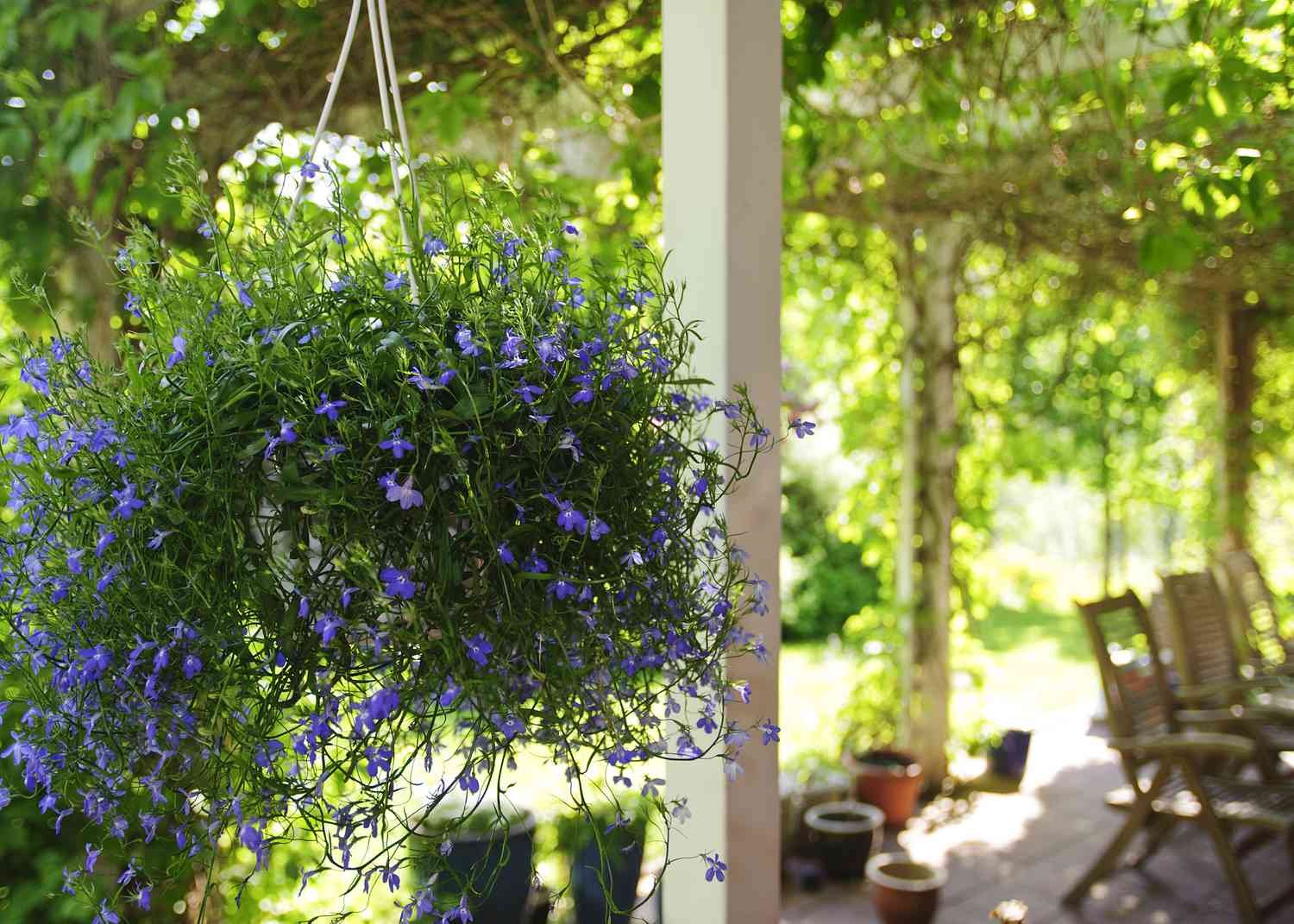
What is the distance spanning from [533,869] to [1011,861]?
10.7 feet

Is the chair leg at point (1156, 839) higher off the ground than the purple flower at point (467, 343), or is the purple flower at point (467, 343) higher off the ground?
the purple flower at point (467, 343)

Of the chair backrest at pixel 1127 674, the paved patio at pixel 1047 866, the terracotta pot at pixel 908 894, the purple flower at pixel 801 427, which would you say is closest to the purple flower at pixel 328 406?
the purple flower at pixel 801 427

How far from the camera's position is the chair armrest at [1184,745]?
2.80 m

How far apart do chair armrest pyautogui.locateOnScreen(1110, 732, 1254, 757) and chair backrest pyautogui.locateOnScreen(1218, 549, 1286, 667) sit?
170 centimetres

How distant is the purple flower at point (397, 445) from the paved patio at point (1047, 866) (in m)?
2.86

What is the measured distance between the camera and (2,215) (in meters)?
2.00

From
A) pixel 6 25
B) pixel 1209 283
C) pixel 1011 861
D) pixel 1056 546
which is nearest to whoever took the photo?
pixel 6 25

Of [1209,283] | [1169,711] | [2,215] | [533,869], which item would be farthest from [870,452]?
[533,869]

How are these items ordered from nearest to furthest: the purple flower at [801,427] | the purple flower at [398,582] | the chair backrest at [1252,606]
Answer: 1. the purple flower at [398,582]
2. the purple flower at [801,427]
3. the chair backrest at [1252,606]

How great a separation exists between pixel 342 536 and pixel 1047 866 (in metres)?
3.47

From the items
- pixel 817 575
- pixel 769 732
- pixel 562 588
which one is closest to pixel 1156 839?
pixel 769 732

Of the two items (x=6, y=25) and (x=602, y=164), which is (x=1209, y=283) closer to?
(x=602, y=164)

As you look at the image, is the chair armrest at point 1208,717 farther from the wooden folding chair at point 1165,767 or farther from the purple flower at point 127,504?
the purple flower at point 127,504

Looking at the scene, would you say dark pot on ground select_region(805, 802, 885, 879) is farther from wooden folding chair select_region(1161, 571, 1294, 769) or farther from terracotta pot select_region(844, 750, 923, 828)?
wooden folding chair select_region(1161, 571, 1294, 769)
